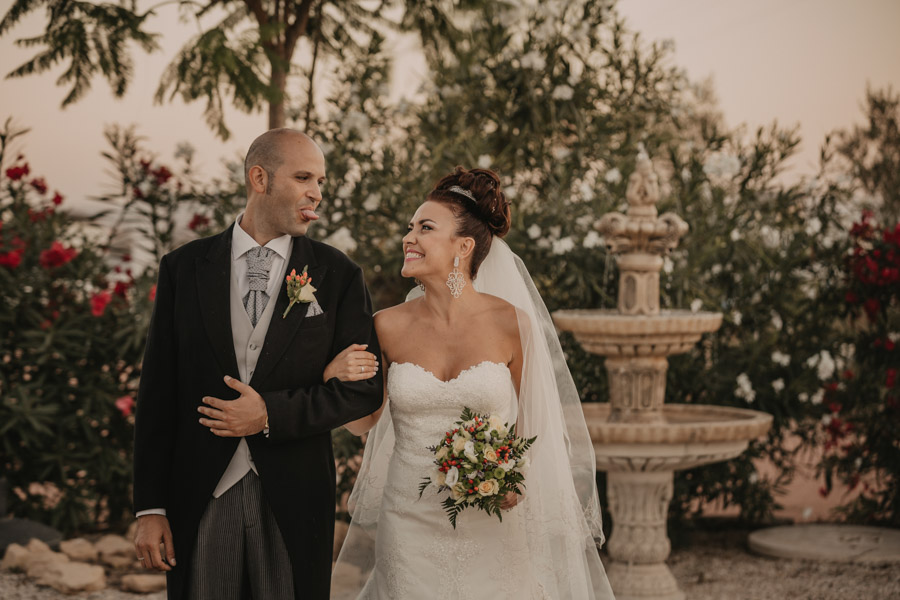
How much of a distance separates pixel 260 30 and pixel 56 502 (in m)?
3.31

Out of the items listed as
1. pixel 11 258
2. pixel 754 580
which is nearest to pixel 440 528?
pixel 754 580

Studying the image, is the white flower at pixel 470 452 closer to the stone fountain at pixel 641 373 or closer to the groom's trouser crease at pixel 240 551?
the groom's trouser crease at pixel 240 551

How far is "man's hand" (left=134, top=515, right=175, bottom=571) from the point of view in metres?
2.66

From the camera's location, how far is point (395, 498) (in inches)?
133

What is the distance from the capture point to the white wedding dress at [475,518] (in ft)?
10.9

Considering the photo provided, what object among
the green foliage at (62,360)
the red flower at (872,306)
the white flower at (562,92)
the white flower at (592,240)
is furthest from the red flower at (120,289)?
the red flower at (872,306)

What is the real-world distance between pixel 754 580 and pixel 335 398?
4.11 metres

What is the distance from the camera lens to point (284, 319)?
8.87 feet

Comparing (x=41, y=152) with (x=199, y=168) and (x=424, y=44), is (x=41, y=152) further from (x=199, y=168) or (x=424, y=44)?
(x=424, y=44)

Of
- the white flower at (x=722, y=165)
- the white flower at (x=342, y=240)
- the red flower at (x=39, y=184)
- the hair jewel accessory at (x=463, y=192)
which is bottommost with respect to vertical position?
the hair jewel accessory at (x=463, y=192)

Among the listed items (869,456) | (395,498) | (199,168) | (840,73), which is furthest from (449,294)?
(840,73)

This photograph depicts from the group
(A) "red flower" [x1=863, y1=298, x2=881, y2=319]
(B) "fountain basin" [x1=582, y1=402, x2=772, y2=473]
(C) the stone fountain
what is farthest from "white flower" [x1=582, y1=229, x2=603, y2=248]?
(A) "red flower" [x1=863, y1=298, x2=881, y2=319]

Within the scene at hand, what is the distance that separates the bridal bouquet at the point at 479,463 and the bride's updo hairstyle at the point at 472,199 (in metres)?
0.69

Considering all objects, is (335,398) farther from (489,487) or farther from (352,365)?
(489,487)
